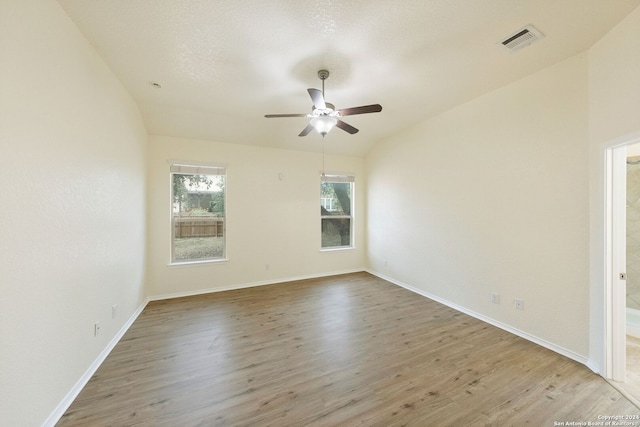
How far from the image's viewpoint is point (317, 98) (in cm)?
219

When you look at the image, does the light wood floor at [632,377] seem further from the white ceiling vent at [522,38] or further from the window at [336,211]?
the window at [336,211]

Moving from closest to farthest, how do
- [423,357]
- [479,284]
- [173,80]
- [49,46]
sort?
[49,46]
[423,357]
[173,80]
[479,284]

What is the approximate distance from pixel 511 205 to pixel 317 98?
2.55 m

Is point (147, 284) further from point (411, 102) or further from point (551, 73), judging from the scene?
point (551, 73)

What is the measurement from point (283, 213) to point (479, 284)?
11.2 ft

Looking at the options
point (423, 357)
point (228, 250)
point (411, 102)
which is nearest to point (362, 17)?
point (411, 102)

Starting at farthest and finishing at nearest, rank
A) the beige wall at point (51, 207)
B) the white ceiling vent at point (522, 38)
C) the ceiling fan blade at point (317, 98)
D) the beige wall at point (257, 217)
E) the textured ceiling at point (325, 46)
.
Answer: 1. the beige wall at point (257, 217)
2. the ceiling fan blade at point (317, 98)
3. the white ceiling vent at point (522, 38)
4. the textured ceiling at point (325, 46)
5. the beige wall at point (51, 207)

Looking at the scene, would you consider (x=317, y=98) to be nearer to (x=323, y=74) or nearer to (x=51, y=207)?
(x=323, y=74)

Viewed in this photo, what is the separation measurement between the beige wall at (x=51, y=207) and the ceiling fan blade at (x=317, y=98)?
1.77 meters

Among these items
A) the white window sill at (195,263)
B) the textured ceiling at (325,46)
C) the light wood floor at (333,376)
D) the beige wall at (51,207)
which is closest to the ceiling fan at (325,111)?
the textured ceiling at (325,46)

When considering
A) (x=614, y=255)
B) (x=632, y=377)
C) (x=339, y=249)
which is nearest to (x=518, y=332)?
(x=632, y=377)

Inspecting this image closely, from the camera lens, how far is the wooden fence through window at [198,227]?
4164 millimetres

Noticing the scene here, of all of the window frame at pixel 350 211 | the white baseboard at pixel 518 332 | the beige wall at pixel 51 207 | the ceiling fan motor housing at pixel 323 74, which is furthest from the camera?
the window frame at pixel 350 211

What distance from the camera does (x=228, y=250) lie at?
440cm
